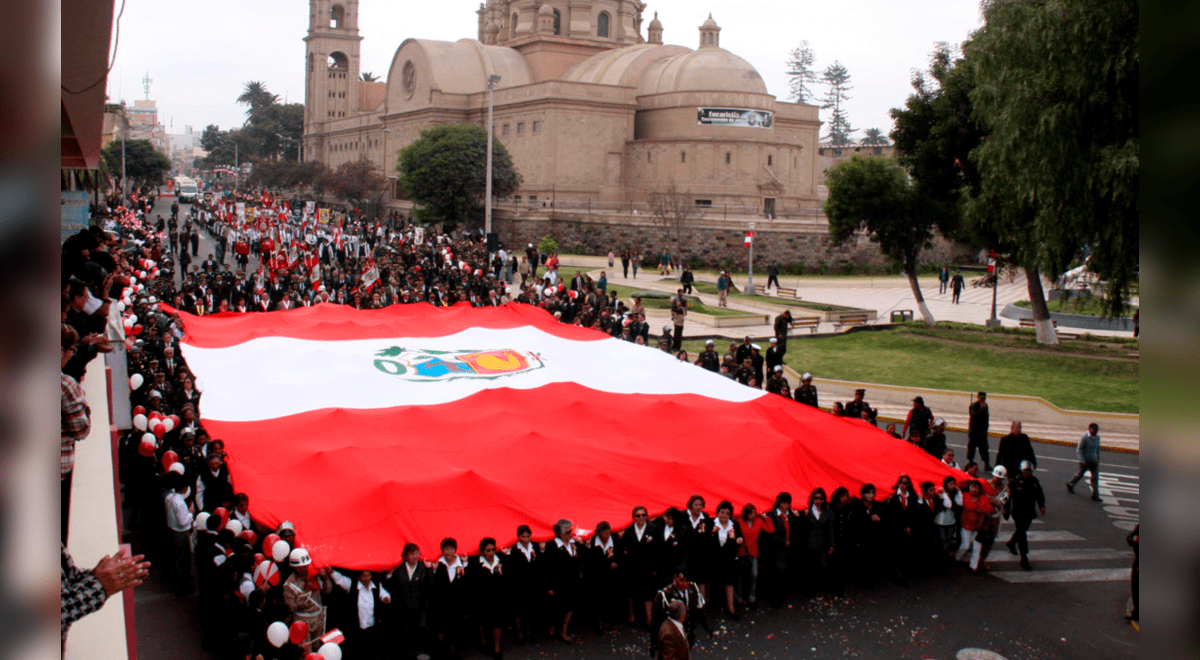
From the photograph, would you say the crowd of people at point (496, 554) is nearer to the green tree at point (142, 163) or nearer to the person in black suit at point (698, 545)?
the person in black suit at point (698, 545)

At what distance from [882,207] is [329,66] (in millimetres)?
77715

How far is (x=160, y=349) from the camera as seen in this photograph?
1689cm

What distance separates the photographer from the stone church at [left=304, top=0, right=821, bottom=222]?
59.4 metres

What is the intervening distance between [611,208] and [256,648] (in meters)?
53.5

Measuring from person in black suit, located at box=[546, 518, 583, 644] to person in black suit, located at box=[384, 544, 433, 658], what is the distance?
4.17 feet

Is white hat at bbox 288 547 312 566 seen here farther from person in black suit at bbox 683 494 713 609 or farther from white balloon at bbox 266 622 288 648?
person in black suit at bbox 683 494 713 609

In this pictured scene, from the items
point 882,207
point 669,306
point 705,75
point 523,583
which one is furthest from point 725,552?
point 705,75

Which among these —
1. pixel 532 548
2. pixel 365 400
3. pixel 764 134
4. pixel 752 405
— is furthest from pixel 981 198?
pixel 764 134

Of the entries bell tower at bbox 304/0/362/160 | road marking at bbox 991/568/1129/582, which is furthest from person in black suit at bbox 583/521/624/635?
bell tower at bbox 304/0/362/160

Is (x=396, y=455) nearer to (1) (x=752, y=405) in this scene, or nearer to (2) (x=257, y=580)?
(2) (x=257, y=580)

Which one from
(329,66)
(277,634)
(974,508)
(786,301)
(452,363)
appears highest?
(329,66)

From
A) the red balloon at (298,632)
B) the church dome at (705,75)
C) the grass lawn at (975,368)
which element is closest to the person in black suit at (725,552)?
the red balloon at (298,632)

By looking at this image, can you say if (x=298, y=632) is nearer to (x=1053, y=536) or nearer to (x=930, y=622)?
(x=930, y=622)

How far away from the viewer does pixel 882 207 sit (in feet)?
107
